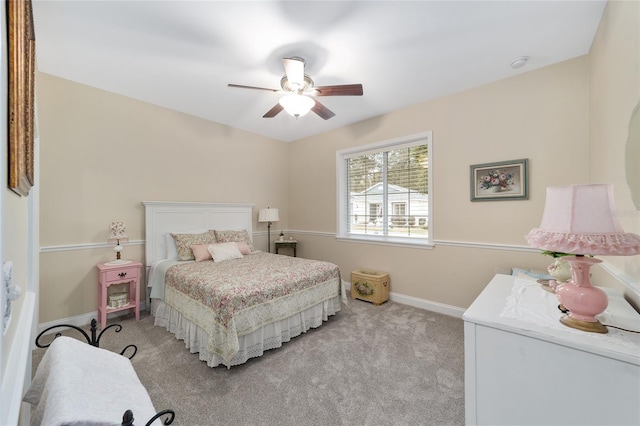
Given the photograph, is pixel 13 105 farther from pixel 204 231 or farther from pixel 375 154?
pixel 375 154

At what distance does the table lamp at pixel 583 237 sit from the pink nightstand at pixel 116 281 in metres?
3.63

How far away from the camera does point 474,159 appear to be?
3.00 meters

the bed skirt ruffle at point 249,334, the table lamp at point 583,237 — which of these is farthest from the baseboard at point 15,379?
the table lamp at point 583,237

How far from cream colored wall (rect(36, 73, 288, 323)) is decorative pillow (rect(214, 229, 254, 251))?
638mm

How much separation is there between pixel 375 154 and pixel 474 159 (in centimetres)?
141

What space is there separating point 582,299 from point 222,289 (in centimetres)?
224

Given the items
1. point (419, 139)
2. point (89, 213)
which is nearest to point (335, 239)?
point (419, 139)

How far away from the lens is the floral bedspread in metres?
2.08

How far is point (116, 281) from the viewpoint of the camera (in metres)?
→ 2.86

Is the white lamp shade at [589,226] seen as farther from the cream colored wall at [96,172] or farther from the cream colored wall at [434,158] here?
the cream colored wall at [96,172]

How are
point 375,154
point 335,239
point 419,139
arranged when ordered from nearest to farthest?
point 419,139 → point 375,154 → point 335,239

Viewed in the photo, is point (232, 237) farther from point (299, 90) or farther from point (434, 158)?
point (434, 158)

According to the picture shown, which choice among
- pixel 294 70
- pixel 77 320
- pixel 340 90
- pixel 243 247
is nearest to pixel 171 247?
pixel 243 247

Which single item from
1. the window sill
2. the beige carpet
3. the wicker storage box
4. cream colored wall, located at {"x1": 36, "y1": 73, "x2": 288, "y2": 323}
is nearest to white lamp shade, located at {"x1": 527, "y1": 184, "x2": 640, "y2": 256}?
the beige carpet
